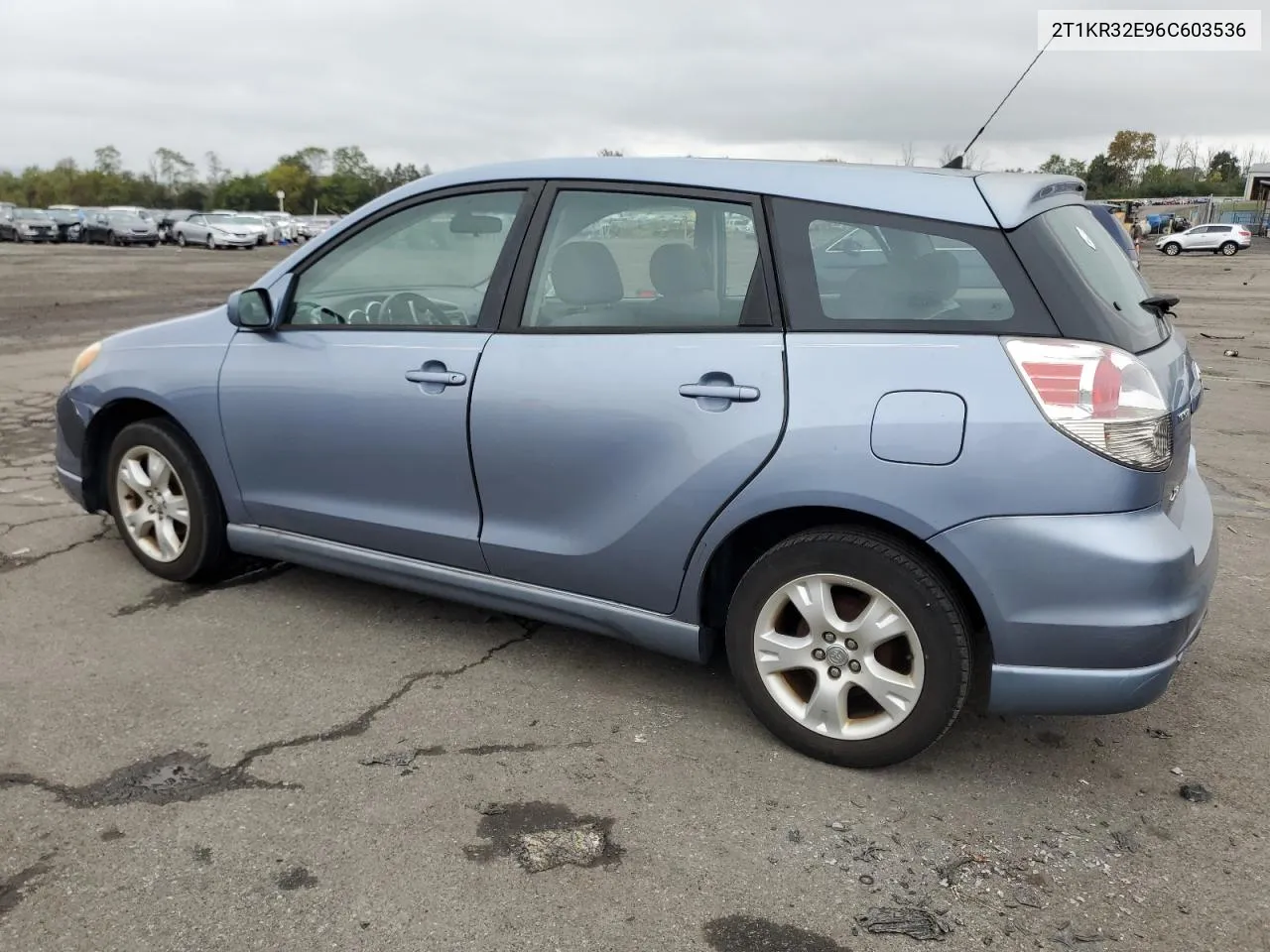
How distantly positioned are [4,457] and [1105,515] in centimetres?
639

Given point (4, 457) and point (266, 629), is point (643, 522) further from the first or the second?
point (4, 457)

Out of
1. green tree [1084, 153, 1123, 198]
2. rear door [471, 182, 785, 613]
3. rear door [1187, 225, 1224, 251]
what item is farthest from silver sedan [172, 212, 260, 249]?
green tree [1084, 153, 1123, 198]

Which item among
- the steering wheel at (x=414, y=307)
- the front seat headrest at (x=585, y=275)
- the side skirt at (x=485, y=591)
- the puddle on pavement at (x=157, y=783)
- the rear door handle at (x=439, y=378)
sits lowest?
the puddle on pavement at (x=157, y=783)

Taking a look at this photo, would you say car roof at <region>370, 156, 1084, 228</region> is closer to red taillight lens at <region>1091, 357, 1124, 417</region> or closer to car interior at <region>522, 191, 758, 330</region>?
car interior at <region>522, 191, 758, 330</region>

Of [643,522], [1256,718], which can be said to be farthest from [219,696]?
[1256,718]

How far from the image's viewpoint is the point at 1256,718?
3.34 m

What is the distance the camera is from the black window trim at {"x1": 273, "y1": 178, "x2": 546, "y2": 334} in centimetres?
345

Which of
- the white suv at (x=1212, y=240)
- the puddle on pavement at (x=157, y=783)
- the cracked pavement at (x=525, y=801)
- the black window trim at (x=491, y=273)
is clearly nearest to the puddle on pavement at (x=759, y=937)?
the cracked pavement at (x=525, y=801)

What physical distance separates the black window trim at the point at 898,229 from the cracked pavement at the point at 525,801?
1.27m

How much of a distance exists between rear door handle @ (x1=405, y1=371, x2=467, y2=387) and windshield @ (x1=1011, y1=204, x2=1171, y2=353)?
173 centimetres

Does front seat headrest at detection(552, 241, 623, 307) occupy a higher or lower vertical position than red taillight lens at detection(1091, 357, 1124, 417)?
higher

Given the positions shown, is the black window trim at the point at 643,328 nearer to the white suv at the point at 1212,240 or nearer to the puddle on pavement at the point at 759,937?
the puddle on pavement at the point at 759,937

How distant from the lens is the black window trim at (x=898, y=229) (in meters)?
2.72

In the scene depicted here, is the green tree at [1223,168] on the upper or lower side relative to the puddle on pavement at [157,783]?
upper
